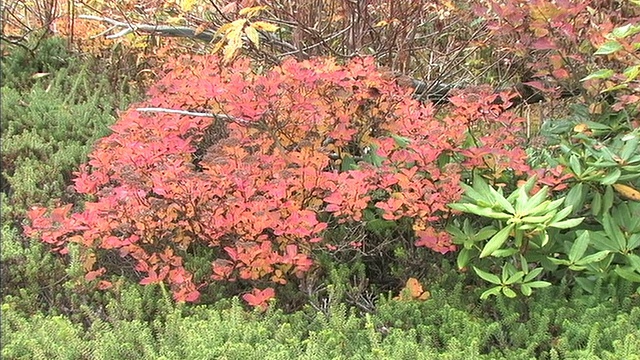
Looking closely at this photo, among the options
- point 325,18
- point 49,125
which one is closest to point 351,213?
point 325,18

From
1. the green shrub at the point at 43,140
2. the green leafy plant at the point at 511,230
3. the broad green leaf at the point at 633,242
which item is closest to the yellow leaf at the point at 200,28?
the green shrub at the point at 43,140

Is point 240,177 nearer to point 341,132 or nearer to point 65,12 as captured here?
point 341,132

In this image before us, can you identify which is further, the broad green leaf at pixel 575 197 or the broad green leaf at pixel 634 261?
the broad green leaf at pixel 575 197

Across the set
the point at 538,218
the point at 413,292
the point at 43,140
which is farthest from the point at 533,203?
the point at 43,140

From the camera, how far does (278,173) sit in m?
2.55

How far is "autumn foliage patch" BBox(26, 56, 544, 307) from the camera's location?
98.4 inches

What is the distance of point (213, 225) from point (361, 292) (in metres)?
0.61

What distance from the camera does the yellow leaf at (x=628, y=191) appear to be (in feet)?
7.95

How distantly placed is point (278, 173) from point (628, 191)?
1257mm

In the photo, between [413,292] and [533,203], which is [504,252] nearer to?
[533,203]

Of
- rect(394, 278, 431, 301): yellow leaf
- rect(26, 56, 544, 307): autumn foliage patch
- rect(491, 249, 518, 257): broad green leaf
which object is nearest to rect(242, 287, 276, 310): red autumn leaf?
rect(26, 56, 544, 307): autumn foliage patch

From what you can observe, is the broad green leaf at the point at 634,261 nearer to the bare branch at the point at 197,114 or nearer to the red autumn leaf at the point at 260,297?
the red autumn leaf at the point at 260,297

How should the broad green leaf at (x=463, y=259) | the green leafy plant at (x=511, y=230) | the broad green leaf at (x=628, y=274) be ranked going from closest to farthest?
the green leafy plant at (x=511, y=230) < the broad green leaf at (x=628, y=274) < the broad green leaf at (x=463, y=259)

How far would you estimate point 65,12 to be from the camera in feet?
17.6
